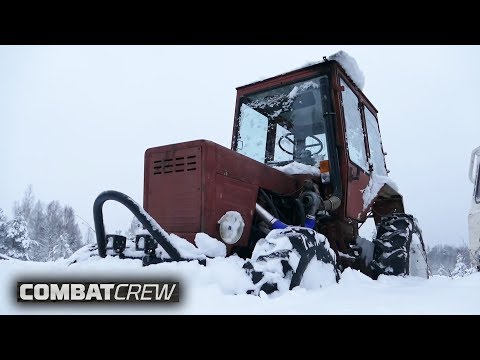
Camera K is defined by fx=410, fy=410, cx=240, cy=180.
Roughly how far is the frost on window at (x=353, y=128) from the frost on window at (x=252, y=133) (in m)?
0.86

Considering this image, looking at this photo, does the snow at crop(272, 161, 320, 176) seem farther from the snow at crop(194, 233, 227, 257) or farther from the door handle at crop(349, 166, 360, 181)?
the snow at crop(194, 233, 227, 257)

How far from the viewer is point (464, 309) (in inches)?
80.1

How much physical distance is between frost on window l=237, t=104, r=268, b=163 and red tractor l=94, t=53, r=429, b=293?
0.4 inches

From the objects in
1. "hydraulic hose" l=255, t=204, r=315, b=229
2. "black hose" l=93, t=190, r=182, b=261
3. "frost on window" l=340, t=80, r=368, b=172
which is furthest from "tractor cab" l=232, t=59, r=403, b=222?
"black hose" l=93, t=190, r=182, b=261

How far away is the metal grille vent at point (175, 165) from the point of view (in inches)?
117

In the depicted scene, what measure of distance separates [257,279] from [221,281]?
201 millimetres

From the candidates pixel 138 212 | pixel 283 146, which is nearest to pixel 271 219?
→ pixel 138 212

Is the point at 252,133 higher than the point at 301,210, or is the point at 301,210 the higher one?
the point at 252,133

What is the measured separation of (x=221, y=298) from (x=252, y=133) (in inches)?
107

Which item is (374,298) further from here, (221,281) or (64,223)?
(64,223)

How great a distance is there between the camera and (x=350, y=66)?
4.20 metres

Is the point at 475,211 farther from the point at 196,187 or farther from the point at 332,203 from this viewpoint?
the point at 196,187

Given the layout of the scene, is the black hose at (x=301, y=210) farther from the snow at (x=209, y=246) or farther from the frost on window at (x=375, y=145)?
the frost on window at (x=375, y=145)

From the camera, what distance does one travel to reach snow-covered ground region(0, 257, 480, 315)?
179 centimetres
